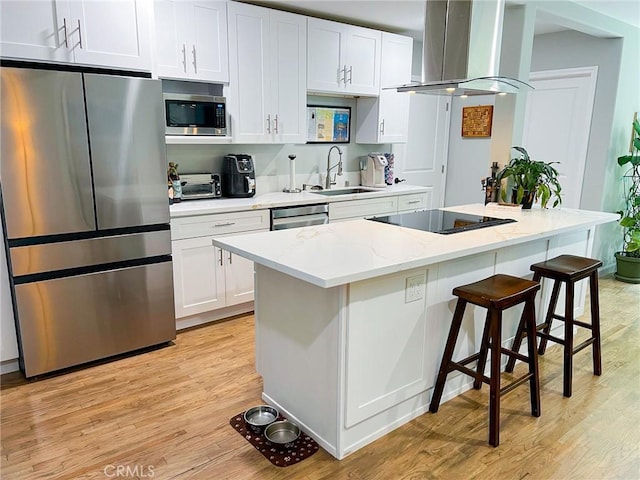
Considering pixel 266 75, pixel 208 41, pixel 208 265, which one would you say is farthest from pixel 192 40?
pixel 208 265

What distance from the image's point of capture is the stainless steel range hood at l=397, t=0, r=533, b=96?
2.60 metres

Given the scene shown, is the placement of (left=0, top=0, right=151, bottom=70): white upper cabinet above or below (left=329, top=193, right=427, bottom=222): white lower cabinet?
above

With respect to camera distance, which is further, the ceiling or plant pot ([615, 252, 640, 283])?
plant pot ([615, 252, 640, 283])

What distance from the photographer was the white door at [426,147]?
551 cm

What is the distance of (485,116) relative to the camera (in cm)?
555

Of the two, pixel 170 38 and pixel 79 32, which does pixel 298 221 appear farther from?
pixel 79 32

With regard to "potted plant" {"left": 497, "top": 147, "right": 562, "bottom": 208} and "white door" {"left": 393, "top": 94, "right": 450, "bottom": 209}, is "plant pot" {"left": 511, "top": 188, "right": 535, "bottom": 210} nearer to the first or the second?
"potted plant" {"left": 497, "top": 147, "right": 562, "bottom": 208}

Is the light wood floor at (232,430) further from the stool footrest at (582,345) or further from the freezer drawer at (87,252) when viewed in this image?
the freezer drawer at (87,252)

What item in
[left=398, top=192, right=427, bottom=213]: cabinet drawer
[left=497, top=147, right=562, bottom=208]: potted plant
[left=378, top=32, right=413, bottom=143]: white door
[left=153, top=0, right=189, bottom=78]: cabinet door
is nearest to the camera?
[left=153, top=0, right=189, bottom=78]: cabinet door

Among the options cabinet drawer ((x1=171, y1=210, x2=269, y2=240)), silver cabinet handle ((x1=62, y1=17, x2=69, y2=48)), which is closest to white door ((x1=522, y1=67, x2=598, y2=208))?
cabinet drawer ((x1=171, y1=210, x2=269, y2=240))

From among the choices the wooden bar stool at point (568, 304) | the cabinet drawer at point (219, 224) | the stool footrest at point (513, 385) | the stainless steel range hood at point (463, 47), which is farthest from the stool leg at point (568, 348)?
the cabinet drawer at point (219, 224)

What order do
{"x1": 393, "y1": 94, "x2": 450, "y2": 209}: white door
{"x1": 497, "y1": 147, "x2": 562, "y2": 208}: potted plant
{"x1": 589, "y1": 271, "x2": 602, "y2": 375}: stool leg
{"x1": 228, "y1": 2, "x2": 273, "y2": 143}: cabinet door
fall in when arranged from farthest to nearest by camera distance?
{"x1": 393, "y1": 94, "x2": 450, "y2": 209}: white door → {"x1": 228, "y1": 2, "x2": 273, "y2": 143}: cabinet door → {"x1": 497, "y1": 147, "x2": 562, "y2": 208}: potted plant → {"x1": 589, "y1": 271, "x2": 602, "y2": 375}: stool leg

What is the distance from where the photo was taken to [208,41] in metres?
3.40

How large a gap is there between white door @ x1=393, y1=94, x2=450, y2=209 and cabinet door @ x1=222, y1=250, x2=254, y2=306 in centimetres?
255
